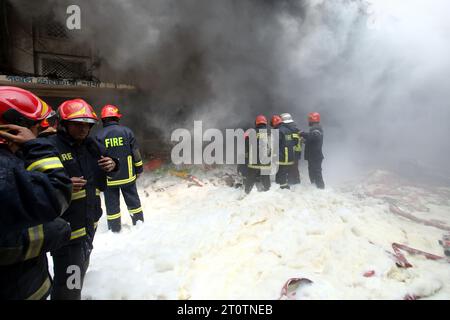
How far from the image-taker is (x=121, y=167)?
3.70m

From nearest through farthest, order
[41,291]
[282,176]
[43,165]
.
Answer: [43,165] < [41,291] < [282,176]

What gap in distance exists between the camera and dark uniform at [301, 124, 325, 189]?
5.63 metres

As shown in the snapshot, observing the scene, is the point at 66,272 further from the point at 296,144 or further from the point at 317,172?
the point at 317,172

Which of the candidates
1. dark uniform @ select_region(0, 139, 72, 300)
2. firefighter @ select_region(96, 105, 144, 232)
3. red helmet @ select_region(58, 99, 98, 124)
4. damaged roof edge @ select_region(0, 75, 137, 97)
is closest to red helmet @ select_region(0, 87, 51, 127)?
dark uniform @ select_region(0, 139, 72, 300)

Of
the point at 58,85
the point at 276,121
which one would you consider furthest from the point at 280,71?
the point at 58,85

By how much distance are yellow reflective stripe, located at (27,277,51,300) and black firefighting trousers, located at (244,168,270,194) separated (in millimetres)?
4236

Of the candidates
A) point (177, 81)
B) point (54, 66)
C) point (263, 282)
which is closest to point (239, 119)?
point (177, 81)

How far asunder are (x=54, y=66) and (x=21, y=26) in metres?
1.01

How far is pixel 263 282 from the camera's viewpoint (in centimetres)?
242

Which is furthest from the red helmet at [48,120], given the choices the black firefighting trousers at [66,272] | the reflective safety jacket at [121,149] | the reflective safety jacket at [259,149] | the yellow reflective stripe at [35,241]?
the reflective safety jacket at [259,149]

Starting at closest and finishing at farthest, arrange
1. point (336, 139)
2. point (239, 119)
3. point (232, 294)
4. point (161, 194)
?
point (232, 294) → point (161, 194) → point (239, 119) → point (336, 139)

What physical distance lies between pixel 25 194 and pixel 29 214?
3.1 inches

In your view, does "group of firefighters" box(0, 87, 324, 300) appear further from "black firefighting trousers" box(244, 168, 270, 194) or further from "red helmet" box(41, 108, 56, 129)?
"black firefighting trousers" box(244, 168, 270, 194)

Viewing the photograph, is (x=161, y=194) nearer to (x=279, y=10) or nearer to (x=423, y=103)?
(x=279, y=10)
